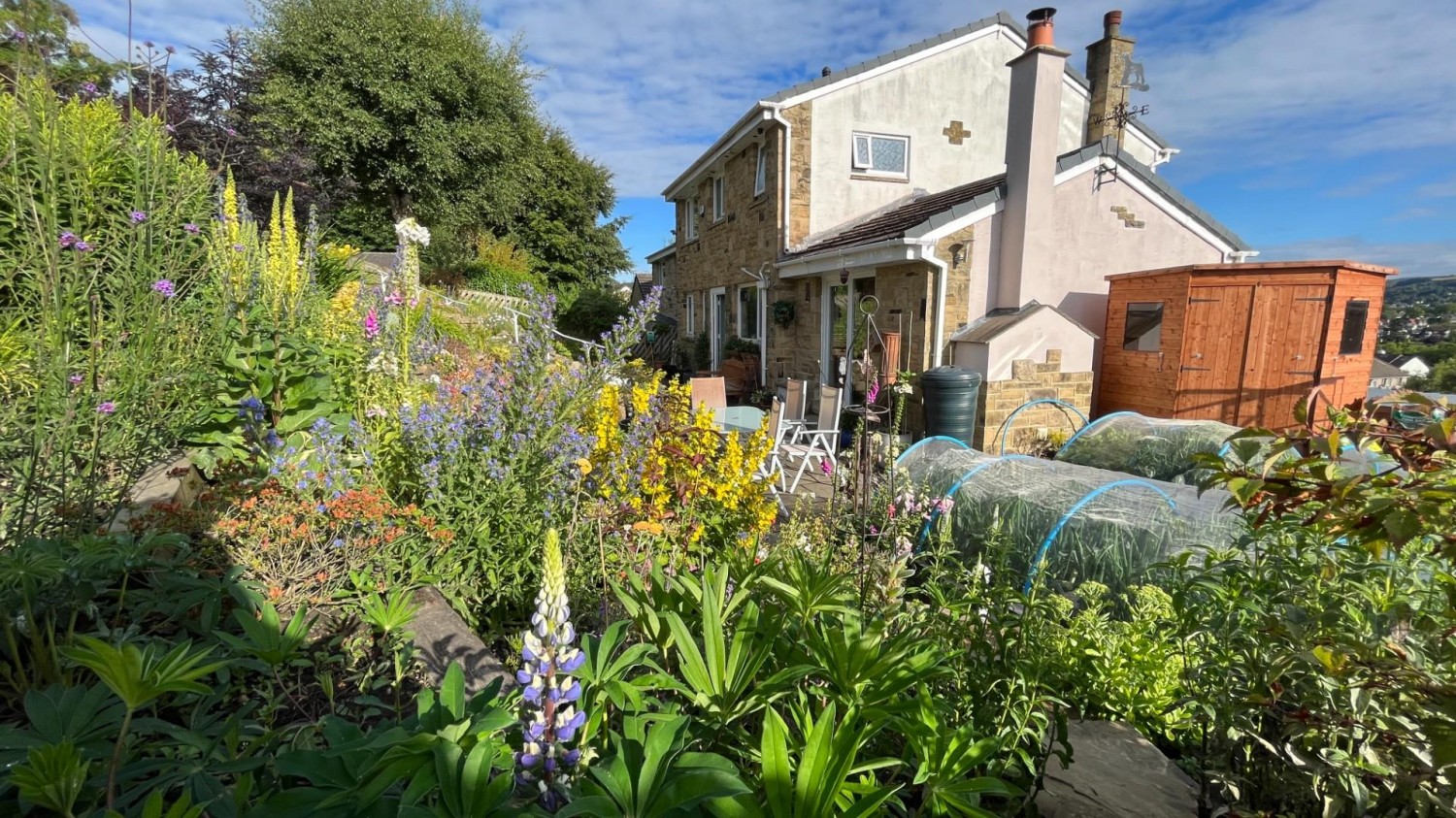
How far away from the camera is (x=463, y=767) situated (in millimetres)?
883

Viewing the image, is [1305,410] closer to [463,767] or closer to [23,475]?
[463,767]

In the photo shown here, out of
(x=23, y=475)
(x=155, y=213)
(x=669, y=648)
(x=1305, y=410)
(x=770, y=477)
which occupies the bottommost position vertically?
(x=669, y=648)

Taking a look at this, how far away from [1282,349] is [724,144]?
28.8 feet

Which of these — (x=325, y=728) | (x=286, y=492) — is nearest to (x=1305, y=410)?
(x=325, y=728)

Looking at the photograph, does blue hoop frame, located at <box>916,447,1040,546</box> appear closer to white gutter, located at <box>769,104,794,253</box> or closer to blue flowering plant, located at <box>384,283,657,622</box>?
blue flowering plant, located at <box>384,283,657,622</box>

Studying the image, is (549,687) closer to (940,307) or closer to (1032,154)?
(940,307)

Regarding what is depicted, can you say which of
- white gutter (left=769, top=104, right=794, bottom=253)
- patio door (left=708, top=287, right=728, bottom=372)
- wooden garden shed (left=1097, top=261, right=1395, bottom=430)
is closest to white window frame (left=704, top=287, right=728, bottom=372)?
patio door (left=708, top=287, right=728, bottom=372)

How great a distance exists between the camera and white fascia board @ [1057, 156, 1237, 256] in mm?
7641

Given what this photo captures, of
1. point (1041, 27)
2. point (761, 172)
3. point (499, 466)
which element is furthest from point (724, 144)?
point (499, 466)

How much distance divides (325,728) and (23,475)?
1738 millimetres

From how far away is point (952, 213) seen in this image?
721 cm

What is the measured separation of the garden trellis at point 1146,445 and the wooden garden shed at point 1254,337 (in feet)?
6.92

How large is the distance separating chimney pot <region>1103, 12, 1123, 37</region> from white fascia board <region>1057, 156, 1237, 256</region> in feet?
10.4

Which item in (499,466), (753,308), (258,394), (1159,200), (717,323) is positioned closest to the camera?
(499,466)
